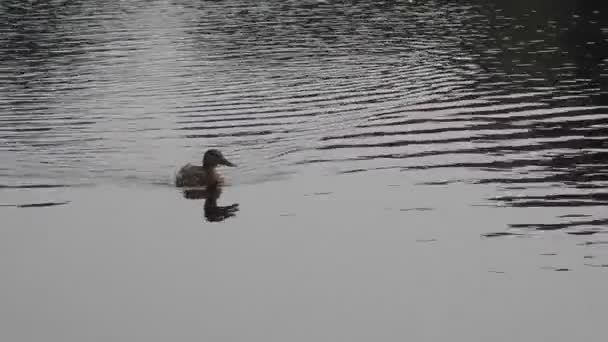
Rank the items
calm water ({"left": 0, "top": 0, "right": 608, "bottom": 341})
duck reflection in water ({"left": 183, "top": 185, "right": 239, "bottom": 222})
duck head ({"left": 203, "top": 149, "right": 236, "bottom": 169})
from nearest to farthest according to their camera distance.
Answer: calm water ({"left": 0, "top": 0, "right": 608, "bottom": 341})
duck reflection in water ({"left": 183, "top": 185, "right": 239, "bottom": 222})
duck head ({"left": 203, "top": 149, "right": 236, "bottom": 169})

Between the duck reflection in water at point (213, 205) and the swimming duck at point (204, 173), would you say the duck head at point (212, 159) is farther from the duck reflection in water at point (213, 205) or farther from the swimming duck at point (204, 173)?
the duck reflection in water at point (213, 205)

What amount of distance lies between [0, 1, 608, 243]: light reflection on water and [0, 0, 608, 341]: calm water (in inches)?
4.8

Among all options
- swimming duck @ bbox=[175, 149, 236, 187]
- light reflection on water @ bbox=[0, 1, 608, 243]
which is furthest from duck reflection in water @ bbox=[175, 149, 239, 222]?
light reflection on water @ bbox=[0, 1, 608, 243]

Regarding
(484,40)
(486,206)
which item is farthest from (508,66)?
(486,206)

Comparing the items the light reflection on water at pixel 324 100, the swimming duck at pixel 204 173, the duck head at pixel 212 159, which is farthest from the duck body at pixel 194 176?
the light reflection on water at pixel 324 100

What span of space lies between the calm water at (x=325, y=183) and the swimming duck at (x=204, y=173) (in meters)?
0.51

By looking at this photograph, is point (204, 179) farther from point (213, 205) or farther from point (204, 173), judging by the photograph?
point (213, 205)

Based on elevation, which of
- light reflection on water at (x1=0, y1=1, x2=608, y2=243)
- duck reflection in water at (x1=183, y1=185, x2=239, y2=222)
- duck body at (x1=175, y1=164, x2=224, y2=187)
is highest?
duck body at (x1=175, y1=164, x2=224, y2=187)

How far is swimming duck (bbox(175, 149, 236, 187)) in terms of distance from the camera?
983 inches

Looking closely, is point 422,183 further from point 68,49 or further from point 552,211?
point 68,49

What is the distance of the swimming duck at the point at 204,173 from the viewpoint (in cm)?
2497

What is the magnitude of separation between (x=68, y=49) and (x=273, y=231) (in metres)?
30.0

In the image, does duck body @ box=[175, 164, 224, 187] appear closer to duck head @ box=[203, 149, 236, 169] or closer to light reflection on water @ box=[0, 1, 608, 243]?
duck head @ box=[203, 149, 236, 169]

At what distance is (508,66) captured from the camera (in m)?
40.8
